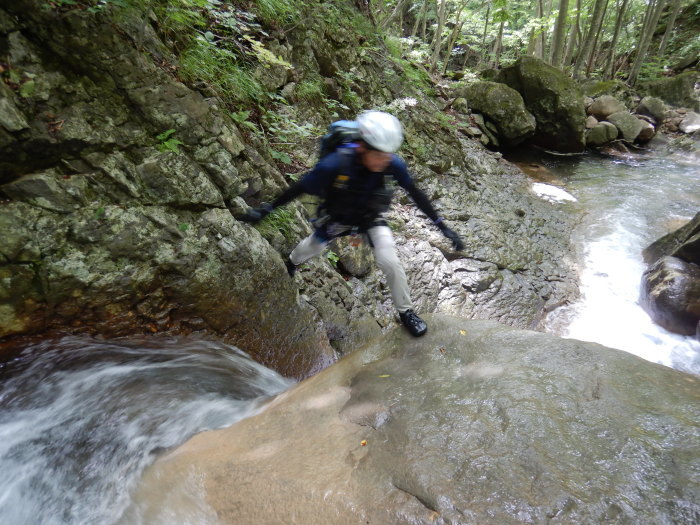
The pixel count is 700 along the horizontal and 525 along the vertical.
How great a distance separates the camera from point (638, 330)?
7.32 meters

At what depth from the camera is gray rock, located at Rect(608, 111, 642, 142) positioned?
16641mm

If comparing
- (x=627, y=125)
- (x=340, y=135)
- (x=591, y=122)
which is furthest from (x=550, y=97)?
(x=340, y=135)

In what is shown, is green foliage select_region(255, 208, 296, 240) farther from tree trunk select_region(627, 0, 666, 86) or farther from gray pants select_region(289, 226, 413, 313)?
tree trunk select_region(627, 0, 666, 86)

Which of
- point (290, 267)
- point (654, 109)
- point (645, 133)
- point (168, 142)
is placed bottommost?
point (645, 133)

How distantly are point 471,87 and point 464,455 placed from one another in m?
14.8

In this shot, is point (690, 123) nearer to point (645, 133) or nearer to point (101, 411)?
point (645, 133)

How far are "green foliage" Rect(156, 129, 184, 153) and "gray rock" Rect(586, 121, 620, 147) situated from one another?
17534mm

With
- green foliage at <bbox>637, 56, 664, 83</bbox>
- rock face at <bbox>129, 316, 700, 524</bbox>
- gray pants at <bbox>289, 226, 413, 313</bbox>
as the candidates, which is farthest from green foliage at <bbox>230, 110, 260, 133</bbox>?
green foliage at <bbox>637, 56, 664, 83</bbox>

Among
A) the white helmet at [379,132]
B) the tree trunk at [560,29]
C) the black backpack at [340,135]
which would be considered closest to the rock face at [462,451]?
the white helmet at [379,132]

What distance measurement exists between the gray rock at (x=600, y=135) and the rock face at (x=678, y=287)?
9942mm

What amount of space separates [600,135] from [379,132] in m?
17.3

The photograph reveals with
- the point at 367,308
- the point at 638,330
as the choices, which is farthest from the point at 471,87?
the point at 367,308

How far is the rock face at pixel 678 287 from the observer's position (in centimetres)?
681

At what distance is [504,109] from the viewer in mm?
13336
